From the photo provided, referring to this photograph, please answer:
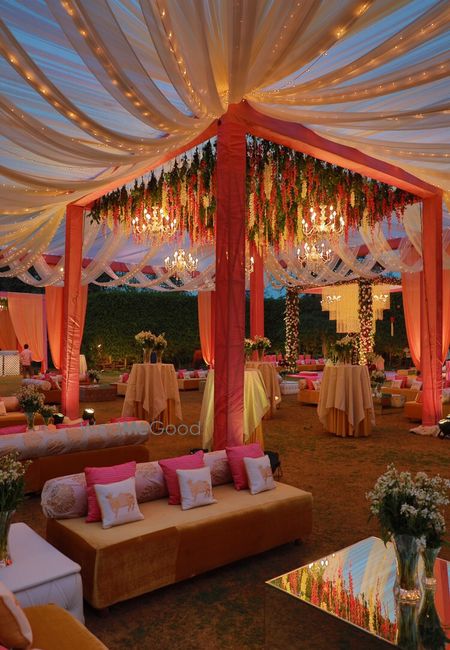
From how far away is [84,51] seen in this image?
3.31 metres

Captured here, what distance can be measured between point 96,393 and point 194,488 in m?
9.02

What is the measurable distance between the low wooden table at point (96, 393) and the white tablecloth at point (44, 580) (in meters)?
9.50

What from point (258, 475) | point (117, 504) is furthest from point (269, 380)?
point (117, 504)

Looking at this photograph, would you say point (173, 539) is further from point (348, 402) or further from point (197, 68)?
point (348, 402)

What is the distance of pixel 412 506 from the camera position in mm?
2398

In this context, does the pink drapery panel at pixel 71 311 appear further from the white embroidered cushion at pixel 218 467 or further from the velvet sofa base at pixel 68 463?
the white embroidered cushion at pixel 218 467

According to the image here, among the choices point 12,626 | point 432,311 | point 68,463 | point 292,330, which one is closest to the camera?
point 12,626

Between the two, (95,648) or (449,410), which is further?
(449,410)

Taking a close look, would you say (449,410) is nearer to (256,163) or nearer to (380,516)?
(256,163)

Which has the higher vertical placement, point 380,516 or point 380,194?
point 380,194

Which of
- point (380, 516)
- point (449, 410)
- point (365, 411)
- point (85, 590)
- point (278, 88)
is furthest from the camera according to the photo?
point (449, 410)

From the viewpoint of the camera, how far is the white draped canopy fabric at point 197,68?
3279 mm

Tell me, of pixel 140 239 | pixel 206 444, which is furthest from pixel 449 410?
pixel 140 239

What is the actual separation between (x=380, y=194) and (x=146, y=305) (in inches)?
515
